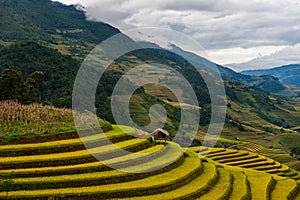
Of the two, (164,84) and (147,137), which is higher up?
(147,137)

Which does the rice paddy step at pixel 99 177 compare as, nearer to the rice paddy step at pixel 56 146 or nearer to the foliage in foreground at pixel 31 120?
the rice paddy step at pixel 56 146

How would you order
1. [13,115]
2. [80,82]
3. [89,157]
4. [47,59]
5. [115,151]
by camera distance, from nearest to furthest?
[89,157]
[115,151]
[13,115]
[80,82]
[47,59]

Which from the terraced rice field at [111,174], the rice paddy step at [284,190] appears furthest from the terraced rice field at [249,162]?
the terraced rice field at [111,174]

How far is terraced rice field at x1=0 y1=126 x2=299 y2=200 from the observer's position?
19.0m

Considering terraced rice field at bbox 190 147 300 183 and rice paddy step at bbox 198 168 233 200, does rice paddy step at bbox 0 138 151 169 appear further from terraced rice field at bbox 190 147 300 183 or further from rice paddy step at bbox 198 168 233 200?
terraced rice field at bbox 190 147 300 183

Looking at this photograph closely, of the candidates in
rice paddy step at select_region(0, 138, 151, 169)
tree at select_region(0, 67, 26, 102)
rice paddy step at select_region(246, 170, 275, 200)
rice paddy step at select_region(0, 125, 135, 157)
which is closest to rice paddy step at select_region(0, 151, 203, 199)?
rice paddy step at select_region(0, 138, 151, 169)

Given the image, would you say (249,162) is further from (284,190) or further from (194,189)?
(194,189)

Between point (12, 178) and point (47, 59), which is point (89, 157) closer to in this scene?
point (12, 178)

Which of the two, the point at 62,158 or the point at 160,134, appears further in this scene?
the point at 160,134

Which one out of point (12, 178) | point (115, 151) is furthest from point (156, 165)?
point (12, 178)

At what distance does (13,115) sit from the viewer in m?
26.3

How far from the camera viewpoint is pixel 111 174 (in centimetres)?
2120

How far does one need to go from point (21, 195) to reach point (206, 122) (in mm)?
113754

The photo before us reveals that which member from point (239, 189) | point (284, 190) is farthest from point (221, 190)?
point (284, 190)
